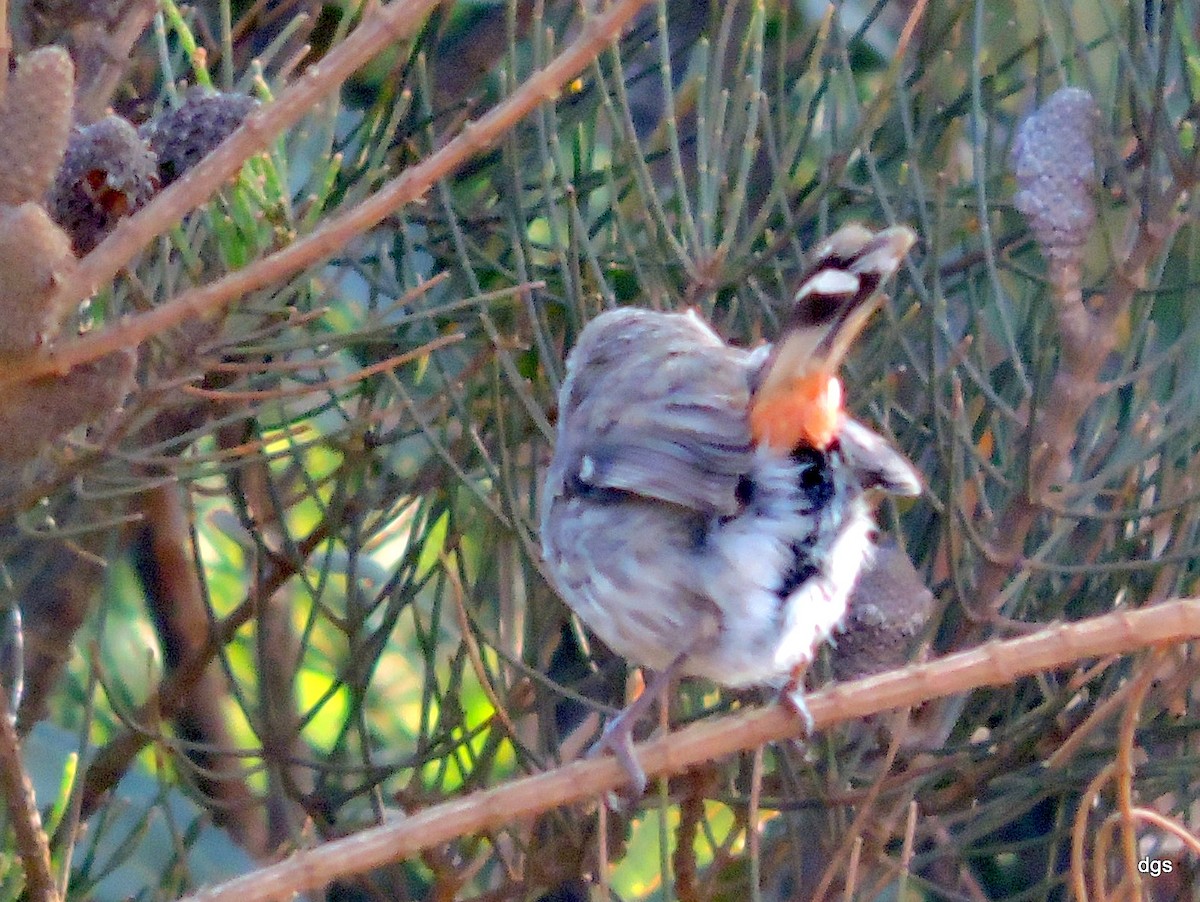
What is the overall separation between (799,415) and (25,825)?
1.05m

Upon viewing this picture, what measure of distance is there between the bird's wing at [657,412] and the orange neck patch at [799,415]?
41 mm

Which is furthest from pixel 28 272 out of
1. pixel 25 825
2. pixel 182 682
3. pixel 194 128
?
pixel 182 682

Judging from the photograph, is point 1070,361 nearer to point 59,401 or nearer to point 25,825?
point 59,401

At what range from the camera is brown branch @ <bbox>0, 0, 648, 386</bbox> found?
1.13 metres

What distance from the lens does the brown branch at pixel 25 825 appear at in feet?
5.70

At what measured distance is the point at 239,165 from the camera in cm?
117

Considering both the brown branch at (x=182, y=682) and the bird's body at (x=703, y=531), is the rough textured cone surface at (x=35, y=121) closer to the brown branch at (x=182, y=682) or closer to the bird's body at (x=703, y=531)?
the bird's body at (x=703, y=531)

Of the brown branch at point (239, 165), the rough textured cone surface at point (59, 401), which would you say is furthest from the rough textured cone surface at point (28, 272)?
the rough textured cone surface at point (59, 401)

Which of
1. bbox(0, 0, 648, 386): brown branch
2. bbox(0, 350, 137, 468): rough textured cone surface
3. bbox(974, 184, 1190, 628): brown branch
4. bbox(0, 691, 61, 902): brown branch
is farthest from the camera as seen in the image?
bbox(974, 184, 1190, 628): brown branch

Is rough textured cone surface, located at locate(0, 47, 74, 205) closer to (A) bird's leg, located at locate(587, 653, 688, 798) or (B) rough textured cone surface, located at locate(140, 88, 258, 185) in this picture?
(B) rough textured cone surface, located at locate(140, 88, 258, 185)

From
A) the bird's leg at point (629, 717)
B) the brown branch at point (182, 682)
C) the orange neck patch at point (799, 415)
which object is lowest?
the brown branch at point (182, 682)

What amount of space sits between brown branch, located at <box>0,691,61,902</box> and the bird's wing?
0.81m

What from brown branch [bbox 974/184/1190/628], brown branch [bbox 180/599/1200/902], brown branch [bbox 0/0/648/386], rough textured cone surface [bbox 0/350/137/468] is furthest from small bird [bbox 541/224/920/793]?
rough textured cone surface [bbox 0/350/137/468]

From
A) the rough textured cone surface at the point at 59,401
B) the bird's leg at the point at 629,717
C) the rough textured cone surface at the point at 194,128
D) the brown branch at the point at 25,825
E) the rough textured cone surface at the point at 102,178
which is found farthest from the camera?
the bird's leg at the point at 629,717
